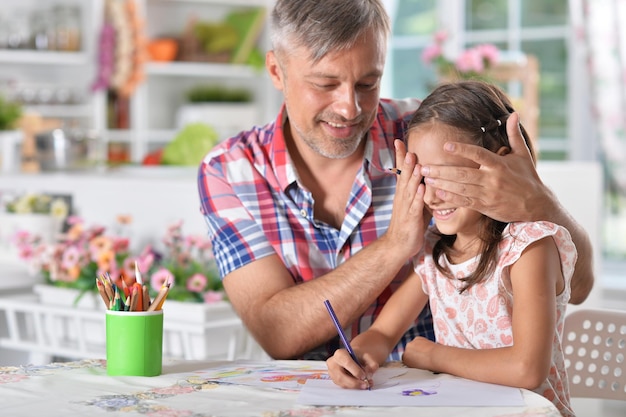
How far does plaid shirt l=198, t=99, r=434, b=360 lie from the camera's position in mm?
1931

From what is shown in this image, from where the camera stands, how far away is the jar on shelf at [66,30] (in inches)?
211

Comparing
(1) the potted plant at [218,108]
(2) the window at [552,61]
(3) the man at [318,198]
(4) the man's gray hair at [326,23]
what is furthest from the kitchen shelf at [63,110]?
(4) the man's gray hair at [326,23]

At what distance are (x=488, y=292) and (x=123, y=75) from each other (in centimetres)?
402

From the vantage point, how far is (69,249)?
2.74 meters

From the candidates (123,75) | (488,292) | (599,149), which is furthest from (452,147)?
(123,75)

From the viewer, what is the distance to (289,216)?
1974 mm

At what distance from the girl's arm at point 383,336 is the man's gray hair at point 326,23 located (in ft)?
1.44

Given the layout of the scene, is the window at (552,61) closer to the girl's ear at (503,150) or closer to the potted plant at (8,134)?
Result: the potted plant at (8,134)

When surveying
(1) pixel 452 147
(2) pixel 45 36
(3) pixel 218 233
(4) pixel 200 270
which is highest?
(2) pixel 45 36

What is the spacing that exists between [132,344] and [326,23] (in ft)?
2.32

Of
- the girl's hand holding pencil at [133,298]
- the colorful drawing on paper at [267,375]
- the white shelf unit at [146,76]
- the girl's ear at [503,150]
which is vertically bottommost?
the colorful drawing on paper at [267,375]

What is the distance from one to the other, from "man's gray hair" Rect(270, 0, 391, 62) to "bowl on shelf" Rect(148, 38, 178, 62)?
12.4 feet

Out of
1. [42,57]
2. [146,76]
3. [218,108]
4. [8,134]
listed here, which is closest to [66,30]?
[42,57]

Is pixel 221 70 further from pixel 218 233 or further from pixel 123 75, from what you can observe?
pixel 218 233
